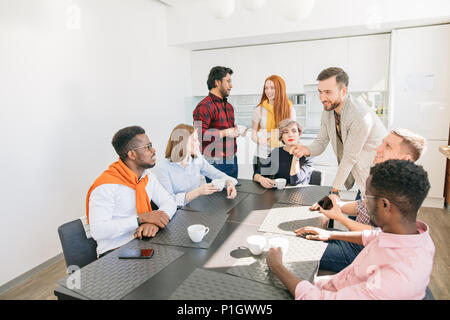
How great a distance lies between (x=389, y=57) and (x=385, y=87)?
36cm

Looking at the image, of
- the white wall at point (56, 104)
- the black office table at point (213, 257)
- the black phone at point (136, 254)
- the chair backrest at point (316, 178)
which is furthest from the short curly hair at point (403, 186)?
the white wall at point (56, 104)

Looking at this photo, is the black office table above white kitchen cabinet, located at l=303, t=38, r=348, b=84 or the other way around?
the other way around

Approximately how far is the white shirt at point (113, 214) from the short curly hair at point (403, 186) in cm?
106

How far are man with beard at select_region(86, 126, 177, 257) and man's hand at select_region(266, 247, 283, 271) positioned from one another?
1.86ft

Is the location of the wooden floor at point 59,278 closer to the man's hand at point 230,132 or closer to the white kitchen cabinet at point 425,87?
the white kitchen cabinet at point 425,87

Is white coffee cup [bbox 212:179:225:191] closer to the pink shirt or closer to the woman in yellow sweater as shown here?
the woman in yellow sweater

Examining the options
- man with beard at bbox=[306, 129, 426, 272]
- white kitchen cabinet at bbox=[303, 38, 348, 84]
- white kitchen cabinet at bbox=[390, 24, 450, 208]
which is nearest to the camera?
man with beard at bbox=[306, 129, 426, 272]

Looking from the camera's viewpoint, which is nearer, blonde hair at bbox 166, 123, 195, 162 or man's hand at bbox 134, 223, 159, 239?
man's hand at bbox 134, 223, 159, 239

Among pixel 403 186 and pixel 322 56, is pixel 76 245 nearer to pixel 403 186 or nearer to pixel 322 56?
pixel 403 186

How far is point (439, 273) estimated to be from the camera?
239 centimetres

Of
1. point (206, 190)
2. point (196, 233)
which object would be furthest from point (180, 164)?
point (196, 233)

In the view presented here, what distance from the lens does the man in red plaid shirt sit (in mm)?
2957

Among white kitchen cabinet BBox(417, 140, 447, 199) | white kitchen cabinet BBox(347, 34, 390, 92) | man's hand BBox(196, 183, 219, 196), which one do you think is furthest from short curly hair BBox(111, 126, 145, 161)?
white kitchen cabinet BBox(417, 140, 447, 199)
